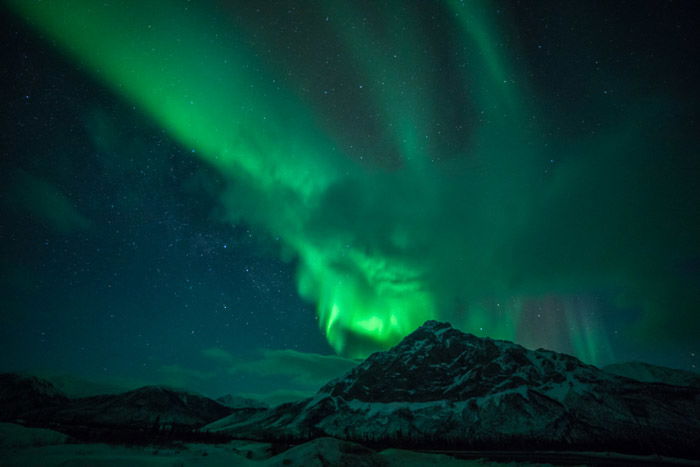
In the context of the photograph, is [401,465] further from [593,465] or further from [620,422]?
[620,422]

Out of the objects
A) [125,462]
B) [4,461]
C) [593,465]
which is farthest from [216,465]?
[593,465]

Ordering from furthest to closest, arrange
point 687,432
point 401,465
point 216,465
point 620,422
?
point 620,422 < point 687,432 < point 401,465 < point 216,465

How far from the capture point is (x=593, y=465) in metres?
48.5

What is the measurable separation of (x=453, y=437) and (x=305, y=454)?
626ft

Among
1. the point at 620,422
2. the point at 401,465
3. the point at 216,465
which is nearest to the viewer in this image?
the point at 216,465

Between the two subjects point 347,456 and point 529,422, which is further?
point 529,422

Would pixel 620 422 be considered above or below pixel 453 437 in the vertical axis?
above

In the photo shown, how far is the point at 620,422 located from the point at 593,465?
19075cm

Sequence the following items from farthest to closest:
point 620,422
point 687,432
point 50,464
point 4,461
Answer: point 620,422 < point 687,432 < point 4,461 < point 50,464

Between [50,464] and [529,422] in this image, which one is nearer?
[50,464]

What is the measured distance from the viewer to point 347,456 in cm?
3809

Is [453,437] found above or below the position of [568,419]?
below

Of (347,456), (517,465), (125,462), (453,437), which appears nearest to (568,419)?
(453,437)

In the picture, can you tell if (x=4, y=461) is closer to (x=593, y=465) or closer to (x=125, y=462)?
(x=125, y=462)
